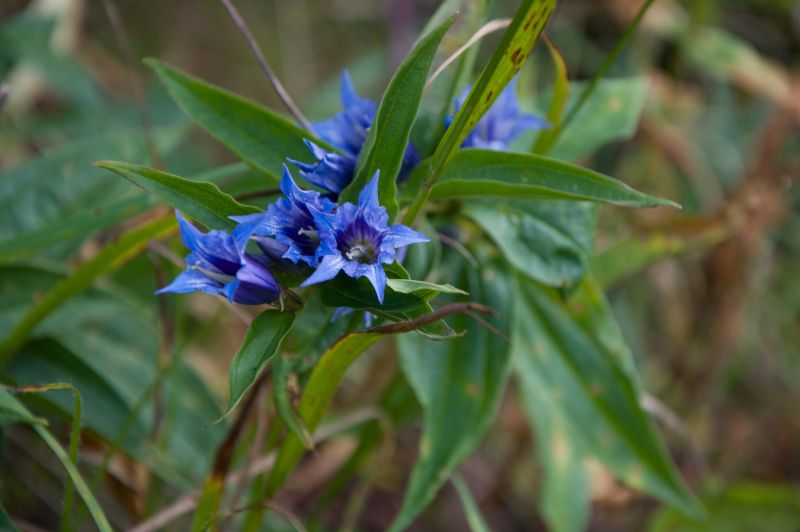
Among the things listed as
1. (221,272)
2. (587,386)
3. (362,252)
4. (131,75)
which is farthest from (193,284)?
(587,386)

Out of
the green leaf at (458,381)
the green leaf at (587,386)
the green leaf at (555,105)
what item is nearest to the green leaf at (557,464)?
the green leaf at (587,386)

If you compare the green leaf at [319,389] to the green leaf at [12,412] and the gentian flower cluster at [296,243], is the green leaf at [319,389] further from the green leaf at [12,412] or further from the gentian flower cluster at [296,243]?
the green leaf at [12,412]

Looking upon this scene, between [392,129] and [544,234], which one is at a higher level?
[392,129]

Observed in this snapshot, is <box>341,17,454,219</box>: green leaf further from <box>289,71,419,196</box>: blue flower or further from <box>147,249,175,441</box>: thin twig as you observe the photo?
<box>147,249,175,441</box>: thin twig

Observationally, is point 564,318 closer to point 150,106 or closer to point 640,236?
point 640,236

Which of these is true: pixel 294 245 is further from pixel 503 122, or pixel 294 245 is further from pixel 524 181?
pixel 503 122
